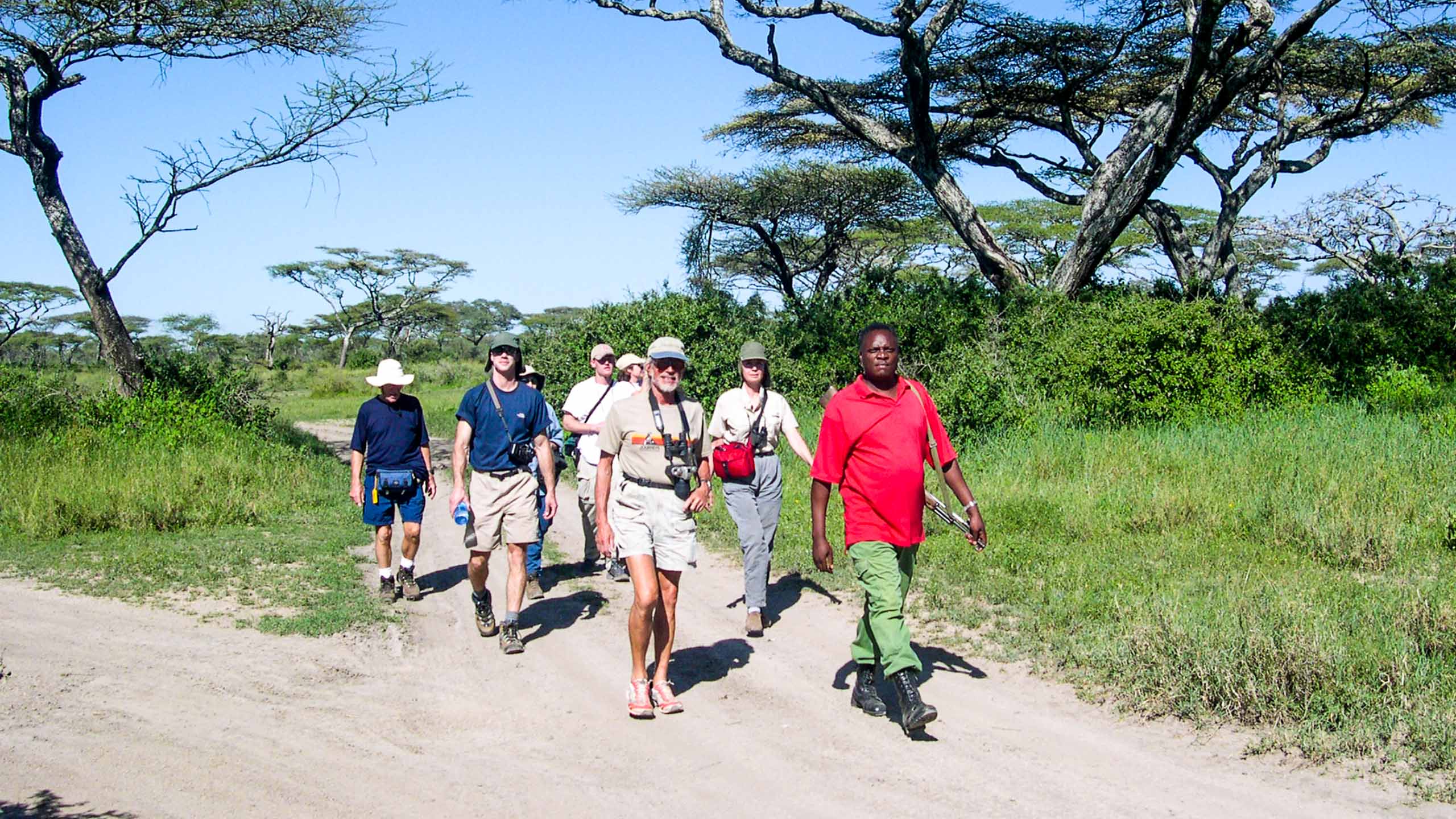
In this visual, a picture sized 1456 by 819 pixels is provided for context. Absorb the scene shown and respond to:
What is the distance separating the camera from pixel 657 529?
5445 mm

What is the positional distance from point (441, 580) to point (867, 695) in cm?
438

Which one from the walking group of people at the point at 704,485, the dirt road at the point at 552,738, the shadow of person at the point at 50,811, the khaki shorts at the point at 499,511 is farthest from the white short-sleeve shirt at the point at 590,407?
the shadow of person at the point at 50,811

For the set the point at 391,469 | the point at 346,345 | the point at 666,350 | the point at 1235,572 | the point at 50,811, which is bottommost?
the point at 50,811

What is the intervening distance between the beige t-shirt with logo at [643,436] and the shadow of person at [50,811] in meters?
2.55

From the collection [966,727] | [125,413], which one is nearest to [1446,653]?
[966,727]

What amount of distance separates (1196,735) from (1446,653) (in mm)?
1473

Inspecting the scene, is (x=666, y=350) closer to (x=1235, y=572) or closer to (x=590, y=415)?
(x=590, y=415)

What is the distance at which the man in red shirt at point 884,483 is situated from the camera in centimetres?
514

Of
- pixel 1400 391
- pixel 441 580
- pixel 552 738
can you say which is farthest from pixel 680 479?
pixel 1400 391

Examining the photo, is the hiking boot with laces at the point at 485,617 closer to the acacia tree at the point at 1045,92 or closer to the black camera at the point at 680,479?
the black camera at the point at 680,479

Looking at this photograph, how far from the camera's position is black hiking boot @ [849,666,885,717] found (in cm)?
538

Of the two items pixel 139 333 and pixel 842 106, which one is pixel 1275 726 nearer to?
pixel 842 106

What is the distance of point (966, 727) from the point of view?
5184mm

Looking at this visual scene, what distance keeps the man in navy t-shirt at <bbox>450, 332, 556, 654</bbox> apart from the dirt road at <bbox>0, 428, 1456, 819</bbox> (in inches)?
23.0
